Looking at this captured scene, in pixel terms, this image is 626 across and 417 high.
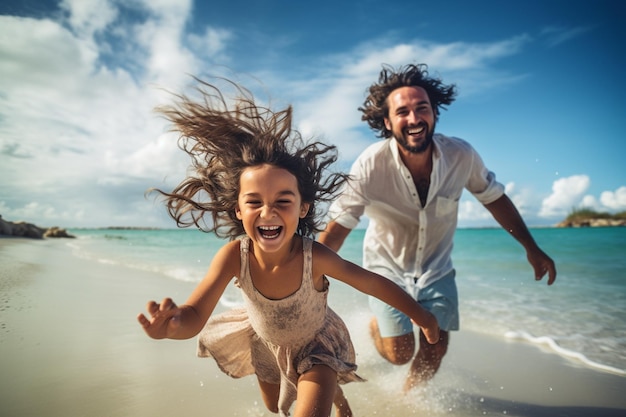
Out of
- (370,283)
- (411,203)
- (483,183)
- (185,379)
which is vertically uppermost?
(483,183)

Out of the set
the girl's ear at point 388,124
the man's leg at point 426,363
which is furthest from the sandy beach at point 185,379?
the girl's ear at point 388,124

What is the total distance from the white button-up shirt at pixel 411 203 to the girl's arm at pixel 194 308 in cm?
129

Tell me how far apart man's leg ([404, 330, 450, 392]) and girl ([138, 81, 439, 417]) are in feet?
3.31

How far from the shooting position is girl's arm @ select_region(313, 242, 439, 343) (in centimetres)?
244

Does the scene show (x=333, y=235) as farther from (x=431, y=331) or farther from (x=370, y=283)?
(x=431, y=331)

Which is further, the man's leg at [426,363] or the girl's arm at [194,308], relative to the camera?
the man's leg at [426,363]

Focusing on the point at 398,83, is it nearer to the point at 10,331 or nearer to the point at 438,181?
the point at 438,181

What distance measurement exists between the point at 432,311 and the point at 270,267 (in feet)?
6.02

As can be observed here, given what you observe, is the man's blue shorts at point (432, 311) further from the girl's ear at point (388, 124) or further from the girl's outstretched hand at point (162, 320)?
the girl's outstretched hand at point (162, 320)

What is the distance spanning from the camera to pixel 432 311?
3.68 m

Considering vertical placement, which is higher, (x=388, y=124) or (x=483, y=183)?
(x=388, y=124)

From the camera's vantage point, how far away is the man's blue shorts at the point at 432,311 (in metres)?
3.63

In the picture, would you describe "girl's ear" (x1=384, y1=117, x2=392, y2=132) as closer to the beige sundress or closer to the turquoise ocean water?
the beige sundress

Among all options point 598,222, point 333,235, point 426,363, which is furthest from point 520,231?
point 598,222
